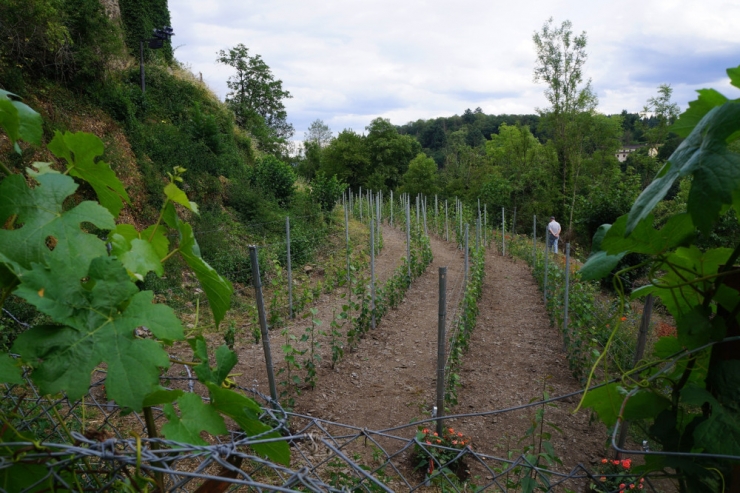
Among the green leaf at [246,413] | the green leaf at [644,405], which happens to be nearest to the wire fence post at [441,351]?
the green leaf at [644,405]

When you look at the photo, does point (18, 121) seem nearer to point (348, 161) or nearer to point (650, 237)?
point (650, 237)

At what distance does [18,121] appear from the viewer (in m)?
0.77

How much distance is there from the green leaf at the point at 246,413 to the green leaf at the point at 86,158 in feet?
1.38

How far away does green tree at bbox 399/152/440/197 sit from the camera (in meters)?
31.1

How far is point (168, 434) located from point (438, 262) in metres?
11.0

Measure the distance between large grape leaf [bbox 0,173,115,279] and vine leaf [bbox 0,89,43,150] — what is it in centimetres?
11

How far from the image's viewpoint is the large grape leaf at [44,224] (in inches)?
25.0

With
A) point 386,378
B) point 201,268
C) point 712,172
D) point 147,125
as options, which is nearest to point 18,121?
point 201,268

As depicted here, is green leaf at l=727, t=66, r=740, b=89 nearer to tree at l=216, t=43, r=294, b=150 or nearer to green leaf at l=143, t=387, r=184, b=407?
green leaf at l=143, t=387, r=184, b=407

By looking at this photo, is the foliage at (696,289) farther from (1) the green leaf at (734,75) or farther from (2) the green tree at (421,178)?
(2) the green tree at (421,178)

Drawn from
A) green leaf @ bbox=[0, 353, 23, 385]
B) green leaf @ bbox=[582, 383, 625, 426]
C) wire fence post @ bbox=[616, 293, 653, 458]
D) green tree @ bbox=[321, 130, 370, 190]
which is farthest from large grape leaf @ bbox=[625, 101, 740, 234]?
green tree @ bbox=[321, 130, 370, 190]

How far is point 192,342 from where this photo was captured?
2.62ft

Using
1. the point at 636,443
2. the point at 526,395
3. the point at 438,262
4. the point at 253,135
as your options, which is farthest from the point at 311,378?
the point at 253,135

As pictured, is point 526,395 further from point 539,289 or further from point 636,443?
point 539,289
